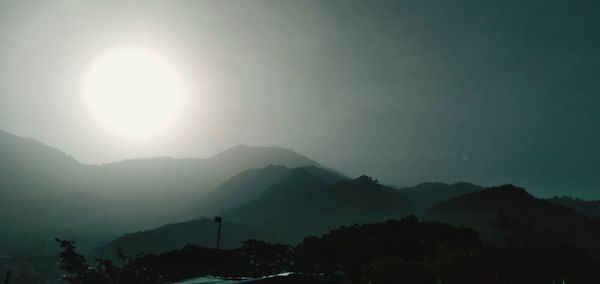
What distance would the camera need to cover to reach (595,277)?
4244 centimetres

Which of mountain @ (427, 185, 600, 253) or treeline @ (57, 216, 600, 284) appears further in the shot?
mountain @ (427, 185, 600, 253)

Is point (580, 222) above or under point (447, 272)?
above

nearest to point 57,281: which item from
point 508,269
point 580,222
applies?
point 508,269

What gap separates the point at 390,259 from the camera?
20.0 metres

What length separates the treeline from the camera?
1894 cm

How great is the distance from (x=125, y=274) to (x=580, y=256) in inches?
1686

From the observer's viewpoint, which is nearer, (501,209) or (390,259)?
(390,259)

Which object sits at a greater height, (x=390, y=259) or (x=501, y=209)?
(x=501, y=209)

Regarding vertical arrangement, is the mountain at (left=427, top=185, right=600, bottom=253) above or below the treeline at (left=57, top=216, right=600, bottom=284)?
above

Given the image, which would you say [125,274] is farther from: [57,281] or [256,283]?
[57,281]

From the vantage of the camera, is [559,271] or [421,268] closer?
[421,268]

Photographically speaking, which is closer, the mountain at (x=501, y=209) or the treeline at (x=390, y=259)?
the treeline at (x=390, y=259)

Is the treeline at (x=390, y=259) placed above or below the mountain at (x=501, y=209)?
below

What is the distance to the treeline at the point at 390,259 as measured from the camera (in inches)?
746
